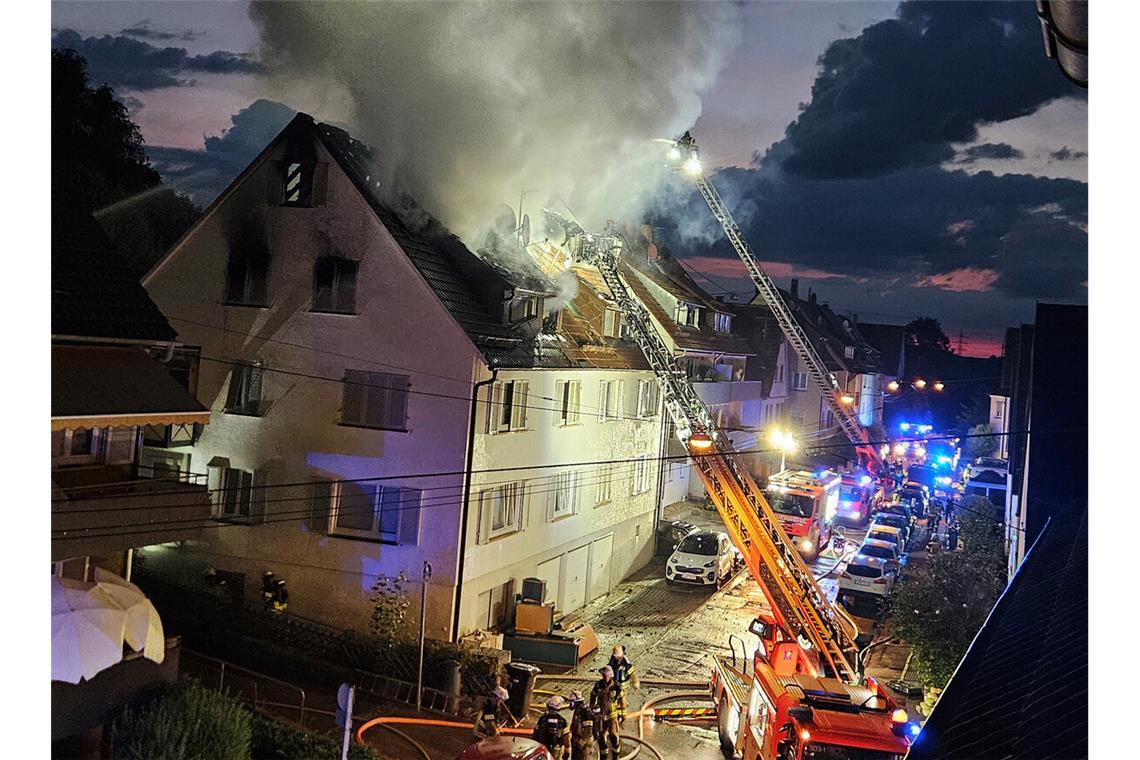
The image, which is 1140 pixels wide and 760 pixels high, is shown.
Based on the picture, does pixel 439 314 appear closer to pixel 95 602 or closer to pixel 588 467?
pixel 588 467

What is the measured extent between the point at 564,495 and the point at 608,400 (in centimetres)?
94

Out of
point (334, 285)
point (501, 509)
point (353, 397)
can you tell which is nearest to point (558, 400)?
point (501, 509)

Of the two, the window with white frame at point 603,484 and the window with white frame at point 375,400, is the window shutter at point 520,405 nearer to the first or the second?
the window with white frame at point 375,400

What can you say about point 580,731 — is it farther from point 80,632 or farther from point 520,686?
point 80,632

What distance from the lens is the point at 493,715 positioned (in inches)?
241

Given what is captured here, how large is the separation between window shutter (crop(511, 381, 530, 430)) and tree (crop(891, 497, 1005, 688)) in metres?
4.01

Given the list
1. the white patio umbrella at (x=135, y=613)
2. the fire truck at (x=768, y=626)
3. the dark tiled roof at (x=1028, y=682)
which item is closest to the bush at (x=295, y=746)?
the white patio umbrella at (x=135, y=613)

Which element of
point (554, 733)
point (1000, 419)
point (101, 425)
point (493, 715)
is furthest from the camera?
point (1000, 419)

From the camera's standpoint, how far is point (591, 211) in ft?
27.5

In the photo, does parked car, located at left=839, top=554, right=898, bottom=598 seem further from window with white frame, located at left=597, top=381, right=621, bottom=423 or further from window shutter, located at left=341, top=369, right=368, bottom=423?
window shutter, located at left=341, top=369, right=368, bottom=423

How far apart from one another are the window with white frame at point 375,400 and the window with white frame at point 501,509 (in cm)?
89

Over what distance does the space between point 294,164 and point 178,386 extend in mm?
2001

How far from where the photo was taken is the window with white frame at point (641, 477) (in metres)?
8.82
